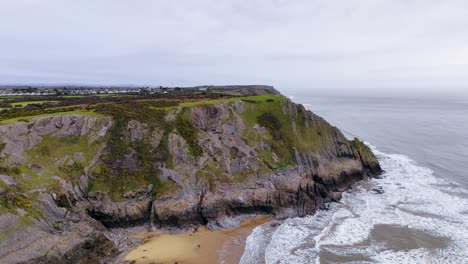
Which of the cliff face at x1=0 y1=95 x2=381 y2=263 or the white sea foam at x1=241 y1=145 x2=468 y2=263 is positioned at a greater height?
the cliff face at x1=0 y1=95 x2=381 y2=263

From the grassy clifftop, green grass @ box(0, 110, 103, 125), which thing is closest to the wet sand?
the grassy clifftop

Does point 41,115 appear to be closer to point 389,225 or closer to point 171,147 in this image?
point 171,147

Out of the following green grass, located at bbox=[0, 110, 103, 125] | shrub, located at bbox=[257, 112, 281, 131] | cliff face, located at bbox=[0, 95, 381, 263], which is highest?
green grass, located at bbox=[0, 110, 103, 125]

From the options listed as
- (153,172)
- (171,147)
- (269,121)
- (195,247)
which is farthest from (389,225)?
(153,172)

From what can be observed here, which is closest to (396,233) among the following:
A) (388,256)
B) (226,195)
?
(388,256)

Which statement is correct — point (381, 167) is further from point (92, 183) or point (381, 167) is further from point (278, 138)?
point (92, 183)

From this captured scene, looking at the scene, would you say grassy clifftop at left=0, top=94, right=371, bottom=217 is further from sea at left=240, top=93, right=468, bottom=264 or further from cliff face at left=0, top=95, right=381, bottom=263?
sea at left=240, top=93, right=468, bottom=264

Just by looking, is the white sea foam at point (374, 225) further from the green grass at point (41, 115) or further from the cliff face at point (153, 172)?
the green grass at point (41, 115)
